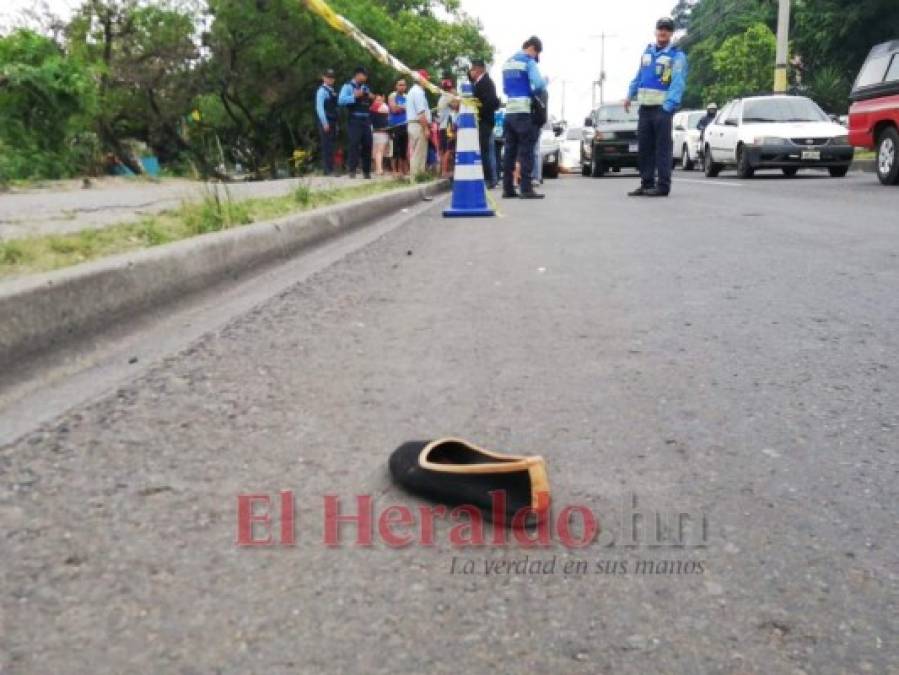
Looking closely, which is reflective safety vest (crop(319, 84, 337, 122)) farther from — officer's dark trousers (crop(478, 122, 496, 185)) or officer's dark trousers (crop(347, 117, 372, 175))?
officer's dark trousers (crop(478, 122, 496, 185))

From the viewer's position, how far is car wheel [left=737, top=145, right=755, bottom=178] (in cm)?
1844

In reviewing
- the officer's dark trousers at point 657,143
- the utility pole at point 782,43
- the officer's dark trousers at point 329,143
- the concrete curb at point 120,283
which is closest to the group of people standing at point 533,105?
the officer's dark trousers at point 657,143

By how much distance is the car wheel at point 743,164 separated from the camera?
60.5 ft

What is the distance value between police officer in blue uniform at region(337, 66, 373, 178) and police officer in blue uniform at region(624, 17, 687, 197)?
503 centimetres

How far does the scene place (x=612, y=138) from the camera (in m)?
22.3

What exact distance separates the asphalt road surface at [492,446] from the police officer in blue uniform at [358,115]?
1123 centimetres

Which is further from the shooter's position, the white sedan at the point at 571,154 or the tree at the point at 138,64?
the white sedan at the point at 571,154

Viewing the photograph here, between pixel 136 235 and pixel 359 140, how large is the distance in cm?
1082

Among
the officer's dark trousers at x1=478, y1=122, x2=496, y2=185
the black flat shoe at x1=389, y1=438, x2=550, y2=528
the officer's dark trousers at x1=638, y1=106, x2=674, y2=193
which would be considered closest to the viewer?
the black flat shoe at x1=389, y1=438, x2=550, y2=528

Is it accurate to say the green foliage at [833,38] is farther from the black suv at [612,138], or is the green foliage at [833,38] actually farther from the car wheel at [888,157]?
the car wheel at [888,157]

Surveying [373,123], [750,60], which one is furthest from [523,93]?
[750,60]

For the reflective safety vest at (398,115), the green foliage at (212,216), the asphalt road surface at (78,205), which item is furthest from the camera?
the reflective safety vest at (398,115)

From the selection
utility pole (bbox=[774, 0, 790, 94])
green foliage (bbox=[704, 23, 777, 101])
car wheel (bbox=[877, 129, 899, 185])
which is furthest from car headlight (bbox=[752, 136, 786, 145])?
green foliage (bbox=[704, 23, 777, 101])

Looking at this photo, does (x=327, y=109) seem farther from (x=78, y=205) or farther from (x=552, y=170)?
(x=552, y=170)
